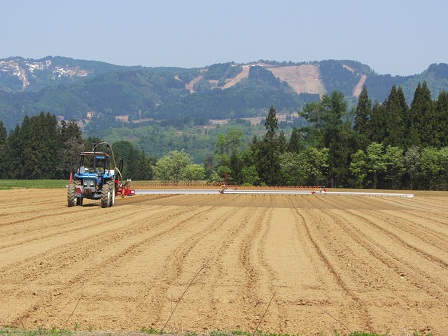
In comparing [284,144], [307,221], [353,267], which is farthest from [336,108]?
[353,267]

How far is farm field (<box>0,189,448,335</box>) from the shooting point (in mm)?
9852

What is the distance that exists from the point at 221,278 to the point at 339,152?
88.8 metres

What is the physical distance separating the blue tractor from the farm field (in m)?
7.68

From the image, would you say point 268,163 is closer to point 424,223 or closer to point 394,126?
point 394,126

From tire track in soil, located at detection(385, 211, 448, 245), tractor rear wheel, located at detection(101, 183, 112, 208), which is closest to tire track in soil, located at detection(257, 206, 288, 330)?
tire track in soil, located at detection(385, 211, 448, 245)

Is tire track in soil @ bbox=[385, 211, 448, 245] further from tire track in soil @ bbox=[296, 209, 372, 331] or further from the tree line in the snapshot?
the tree line

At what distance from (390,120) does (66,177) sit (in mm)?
67241

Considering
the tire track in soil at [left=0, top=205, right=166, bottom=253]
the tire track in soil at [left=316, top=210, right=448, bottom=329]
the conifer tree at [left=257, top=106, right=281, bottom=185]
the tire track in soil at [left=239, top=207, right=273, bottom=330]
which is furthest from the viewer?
the conifer tree at [left=257, top=106, right=281, bottom=185]

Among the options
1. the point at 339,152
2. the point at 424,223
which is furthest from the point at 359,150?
the point at 424,223

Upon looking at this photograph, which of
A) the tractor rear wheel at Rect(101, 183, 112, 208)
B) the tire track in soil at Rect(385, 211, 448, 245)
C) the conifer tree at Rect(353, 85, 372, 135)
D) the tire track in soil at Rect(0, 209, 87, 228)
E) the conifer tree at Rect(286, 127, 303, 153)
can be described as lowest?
the tire track in soil at Rect(385, 211, 448, 245)

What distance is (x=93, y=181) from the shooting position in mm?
30172

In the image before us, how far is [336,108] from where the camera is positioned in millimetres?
110812

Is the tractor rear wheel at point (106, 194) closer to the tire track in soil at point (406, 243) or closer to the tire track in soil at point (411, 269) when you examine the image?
the tire track in soil at point (406, 243)

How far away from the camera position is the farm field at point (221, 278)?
9.85 meters
